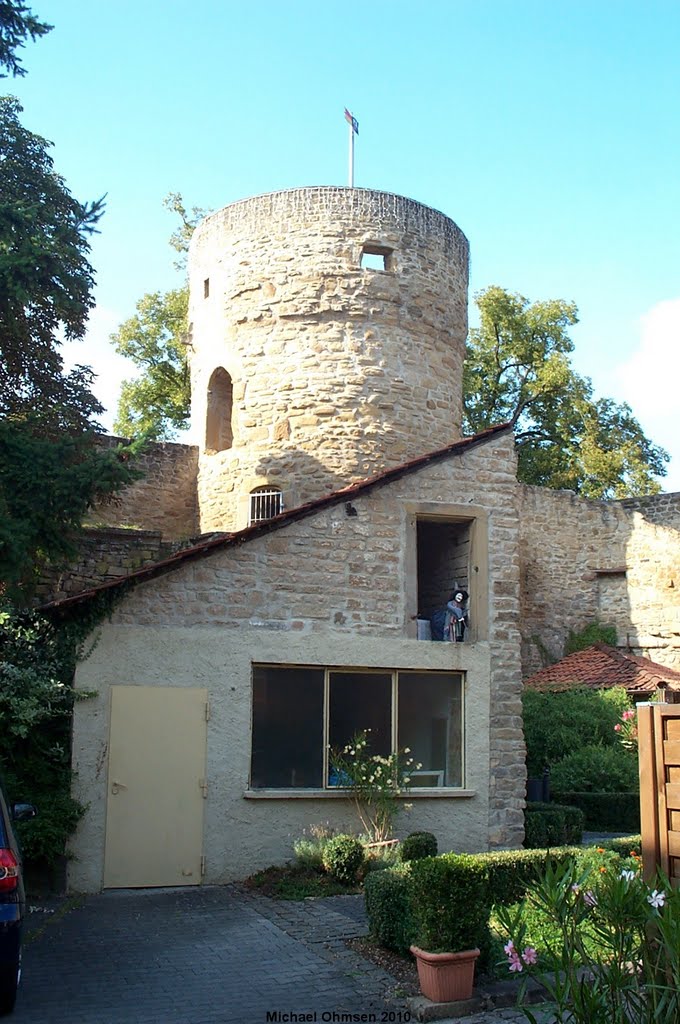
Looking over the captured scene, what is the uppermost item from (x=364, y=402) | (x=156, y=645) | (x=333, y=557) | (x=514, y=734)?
(x=364, y=402)

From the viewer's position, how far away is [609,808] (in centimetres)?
1590

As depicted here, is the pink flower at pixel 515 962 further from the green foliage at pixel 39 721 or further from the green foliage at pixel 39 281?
the green foliage at pixel 39 281

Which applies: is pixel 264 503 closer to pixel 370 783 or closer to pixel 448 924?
pixel 370 783

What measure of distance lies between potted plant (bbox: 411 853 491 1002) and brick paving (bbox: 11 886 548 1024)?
26cm

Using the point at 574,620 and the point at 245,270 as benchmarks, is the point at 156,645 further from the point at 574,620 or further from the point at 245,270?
the point at 574,620

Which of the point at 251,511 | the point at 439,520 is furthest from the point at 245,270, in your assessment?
the point at 439,520

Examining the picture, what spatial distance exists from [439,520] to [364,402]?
4.27 m

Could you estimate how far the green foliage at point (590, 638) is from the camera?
957 inches

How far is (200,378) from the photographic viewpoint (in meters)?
18.1

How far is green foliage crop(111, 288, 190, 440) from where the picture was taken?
28797 millimetres

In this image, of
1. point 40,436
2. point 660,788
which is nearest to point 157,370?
point 40,436

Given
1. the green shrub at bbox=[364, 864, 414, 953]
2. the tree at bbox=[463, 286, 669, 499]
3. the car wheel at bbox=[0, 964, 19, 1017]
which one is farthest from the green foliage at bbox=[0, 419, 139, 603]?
the tree at bbox=[463, 286, 669, 499]

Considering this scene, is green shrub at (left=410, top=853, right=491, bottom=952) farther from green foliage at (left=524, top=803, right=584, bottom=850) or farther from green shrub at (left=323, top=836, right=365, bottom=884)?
green foliage at (left=524, top=803, right=584, bottom=850)

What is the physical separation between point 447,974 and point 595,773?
10564mm
